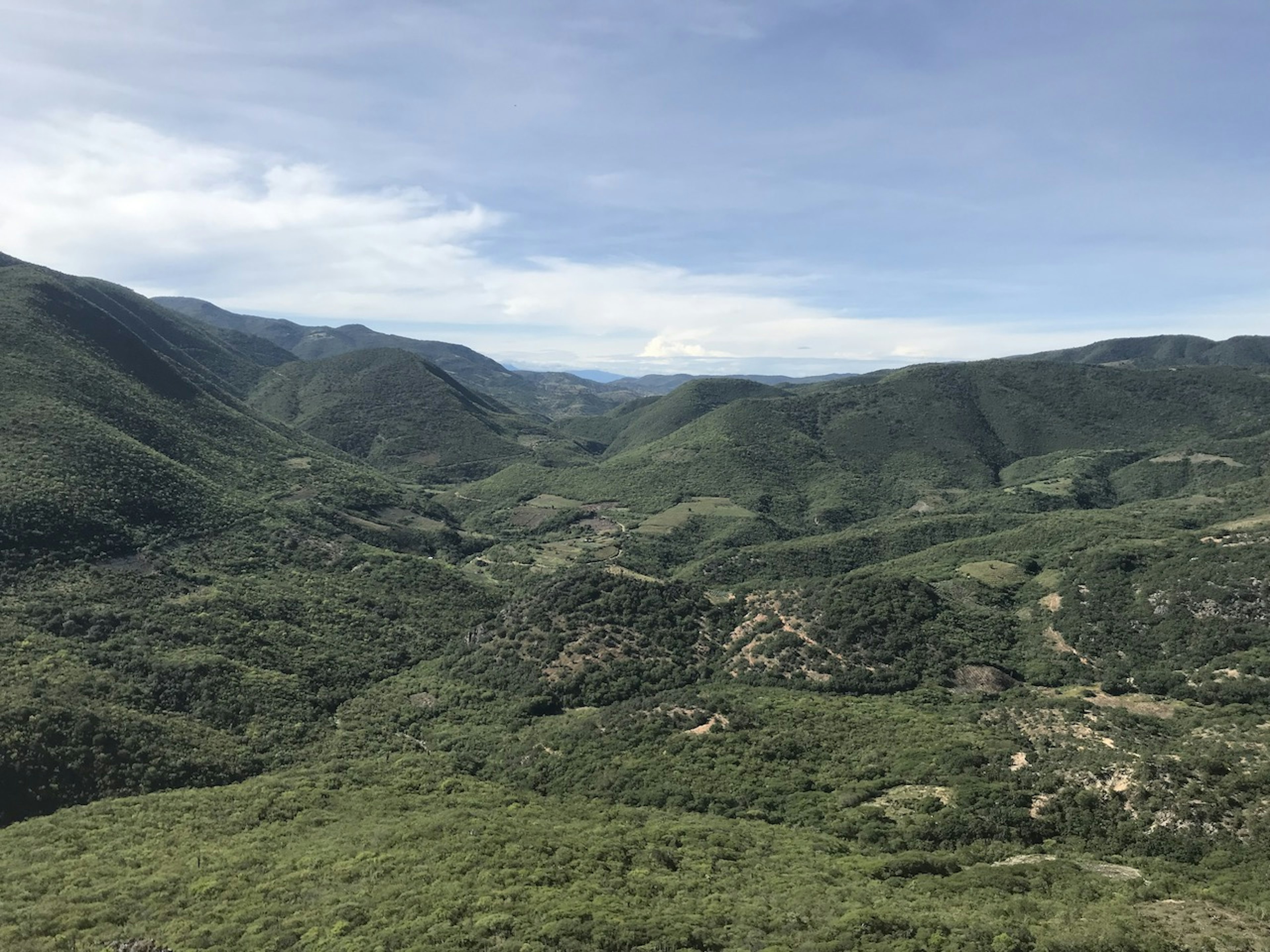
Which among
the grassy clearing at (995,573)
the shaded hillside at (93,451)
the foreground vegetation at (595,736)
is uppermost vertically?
the shaded hillside at (93,451)

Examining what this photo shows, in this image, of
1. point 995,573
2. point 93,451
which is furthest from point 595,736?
point 93,451

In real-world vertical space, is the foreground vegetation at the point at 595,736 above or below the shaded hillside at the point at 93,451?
below

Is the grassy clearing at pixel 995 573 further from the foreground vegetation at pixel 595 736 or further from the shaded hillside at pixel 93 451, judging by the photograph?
the shaded hillside at pixel 93 451

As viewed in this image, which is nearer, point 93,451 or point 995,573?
point 93,451

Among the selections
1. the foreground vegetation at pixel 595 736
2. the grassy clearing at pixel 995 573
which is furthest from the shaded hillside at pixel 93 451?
the grassy clearing at pixel 995 573

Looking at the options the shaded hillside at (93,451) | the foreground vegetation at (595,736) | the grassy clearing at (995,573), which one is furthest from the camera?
the grassy clearing at (995,573)

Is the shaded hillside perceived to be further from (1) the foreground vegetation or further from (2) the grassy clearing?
(2) the grassy clearing

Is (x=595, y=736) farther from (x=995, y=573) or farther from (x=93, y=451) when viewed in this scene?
(x=93, y=451)

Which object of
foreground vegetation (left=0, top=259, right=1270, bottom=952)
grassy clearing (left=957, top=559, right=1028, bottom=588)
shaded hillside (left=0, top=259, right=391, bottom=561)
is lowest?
foreground vegetation (left=0, top=259, right=1270, bottom=952)

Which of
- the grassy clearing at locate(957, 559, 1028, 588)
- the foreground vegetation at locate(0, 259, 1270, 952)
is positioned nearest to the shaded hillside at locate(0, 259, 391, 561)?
the foreground vegetation at locate(0, 259, 1270, 952)

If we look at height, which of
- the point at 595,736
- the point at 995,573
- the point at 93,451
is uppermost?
the point at 93,451

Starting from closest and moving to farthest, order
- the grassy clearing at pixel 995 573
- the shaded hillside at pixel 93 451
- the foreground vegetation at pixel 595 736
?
1. the foreground vegetation at pixel 595 736
2. the shaded hillside at pixel 93 451
3. the grassy clearing at pixel 995 573
